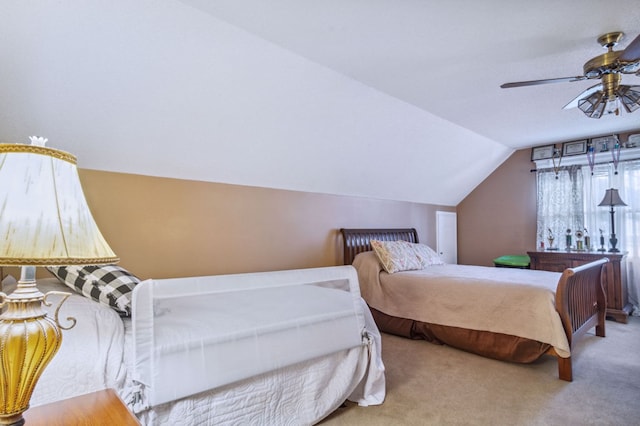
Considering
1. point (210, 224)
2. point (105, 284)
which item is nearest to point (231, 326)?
point (105, 284)

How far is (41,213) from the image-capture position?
0.77 m

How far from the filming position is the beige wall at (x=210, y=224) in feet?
8.34

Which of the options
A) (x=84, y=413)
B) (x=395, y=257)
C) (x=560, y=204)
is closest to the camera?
(x=84, y=413)

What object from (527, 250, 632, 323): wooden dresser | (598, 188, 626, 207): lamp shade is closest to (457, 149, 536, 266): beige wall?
(527, 250, 632, 323): wooden dresser

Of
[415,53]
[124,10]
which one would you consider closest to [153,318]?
[124,10]

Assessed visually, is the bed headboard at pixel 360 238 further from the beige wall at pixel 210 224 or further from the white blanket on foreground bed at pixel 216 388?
the white blanket on foreground bed at pixel 216 388

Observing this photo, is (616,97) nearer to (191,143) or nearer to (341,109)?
(341,109)

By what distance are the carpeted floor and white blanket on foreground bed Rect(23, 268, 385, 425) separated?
0.19 meters

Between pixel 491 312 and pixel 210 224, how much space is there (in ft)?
8.31

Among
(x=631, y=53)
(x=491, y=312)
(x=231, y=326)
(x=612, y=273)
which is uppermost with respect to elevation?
(x=631, y=53)

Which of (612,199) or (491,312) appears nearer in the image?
(491,312)

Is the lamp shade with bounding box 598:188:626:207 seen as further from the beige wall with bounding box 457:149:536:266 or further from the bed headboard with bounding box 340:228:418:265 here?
the bed headboard with bounding box 340:228:418:265

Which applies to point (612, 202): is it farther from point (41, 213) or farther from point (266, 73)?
point (41, 213)

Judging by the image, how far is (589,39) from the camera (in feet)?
7.28
